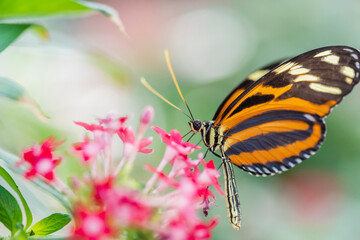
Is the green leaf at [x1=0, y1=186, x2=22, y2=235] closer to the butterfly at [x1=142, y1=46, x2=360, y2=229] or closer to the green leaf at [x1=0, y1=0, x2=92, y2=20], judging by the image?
the green leaf at [x1=0, y1=0, x2=92, y2=20]

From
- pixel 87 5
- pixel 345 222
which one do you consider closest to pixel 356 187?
pixel 345 222

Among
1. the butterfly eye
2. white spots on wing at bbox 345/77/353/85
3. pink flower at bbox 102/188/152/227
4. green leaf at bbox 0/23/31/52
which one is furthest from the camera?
the butterfly eye

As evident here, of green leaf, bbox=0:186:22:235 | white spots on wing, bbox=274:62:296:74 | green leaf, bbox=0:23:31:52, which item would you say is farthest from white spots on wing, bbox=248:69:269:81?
green leaf, bbox=0:186:22:235

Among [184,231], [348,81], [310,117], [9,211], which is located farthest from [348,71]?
[9,211]

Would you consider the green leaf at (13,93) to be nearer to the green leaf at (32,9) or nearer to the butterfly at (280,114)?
the green leaf at (32,9)

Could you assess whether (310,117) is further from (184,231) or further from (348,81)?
(184,231)

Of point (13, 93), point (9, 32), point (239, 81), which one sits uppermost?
point (239, 81)
